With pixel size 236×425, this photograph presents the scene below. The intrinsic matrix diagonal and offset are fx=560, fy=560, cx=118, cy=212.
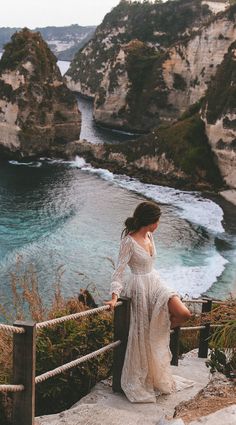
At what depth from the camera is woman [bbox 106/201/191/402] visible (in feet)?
20.8

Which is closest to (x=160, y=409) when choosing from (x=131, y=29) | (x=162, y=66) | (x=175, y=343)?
(x=175, y=343)

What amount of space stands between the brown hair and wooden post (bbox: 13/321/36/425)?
7.52ft

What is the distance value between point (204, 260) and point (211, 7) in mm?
96377

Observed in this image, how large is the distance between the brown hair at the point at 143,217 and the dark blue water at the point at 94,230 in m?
12.0

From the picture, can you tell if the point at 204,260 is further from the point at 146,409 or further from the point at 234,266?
the point at 146,409

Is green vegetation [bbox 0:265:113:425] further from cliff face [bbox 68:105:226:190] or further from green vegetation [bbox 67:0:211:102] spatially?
green vegetation [bbox 67:0:211:102]

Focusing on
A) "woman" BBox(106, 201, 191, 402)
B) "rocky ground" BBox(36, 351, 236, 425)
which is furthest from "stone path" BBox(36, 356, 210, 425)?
"woman" BBox(106, 201, 191, 402)

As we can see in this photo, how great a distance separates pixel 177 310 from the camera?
6.30 m

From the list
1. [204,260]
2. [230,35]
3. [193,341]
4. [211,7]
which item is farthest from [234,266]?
[211,7]

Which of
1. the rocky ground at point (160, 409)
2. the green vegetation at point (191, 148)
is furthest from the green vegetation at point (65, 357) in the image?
the green vegetation at point (191, 148)

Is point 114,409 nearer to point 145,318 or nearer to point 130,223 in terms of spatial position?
point 145,318

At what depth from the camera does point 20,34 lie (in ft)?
226

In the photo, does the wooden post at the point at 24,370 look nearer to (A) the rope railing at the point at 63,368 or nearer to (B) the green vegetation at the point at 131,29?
(A) the rope railing at the point at 63,368

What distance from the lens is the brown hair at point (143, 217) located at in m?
6.59
